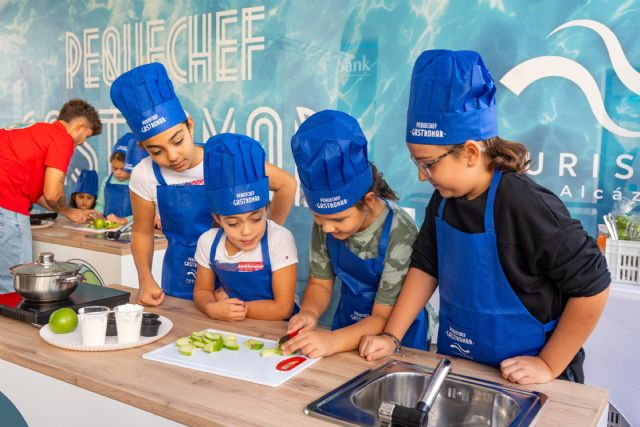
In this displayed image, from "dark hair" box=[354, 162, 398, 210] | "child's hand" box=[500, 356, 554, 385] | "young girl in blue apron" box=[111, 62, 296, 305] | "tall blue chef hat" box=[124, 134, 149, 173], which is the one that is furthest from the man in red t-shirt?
"child's hand" box=[500, 356, 554, 385]

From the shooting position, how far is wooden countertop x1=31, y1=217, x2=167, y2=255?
133 inches

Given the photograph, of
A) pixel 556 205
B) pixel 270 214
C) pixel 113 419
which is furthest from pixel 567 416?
pixel 270 214

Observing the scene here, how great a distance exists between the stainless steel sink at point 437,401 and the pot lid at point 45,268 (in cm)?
94

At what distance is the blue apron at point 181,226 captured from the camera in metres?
2.22

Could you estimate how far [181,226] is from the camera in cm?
228

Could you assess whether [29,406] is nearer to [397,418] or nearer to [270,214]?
[397,418]

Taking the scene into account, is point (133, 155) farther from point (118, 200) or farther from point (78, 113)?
point (118, 200)

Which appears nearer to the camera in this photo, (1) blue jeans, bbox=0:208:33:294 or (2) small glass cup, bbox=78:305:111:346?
(2) small glass cup, bbox=78:305:111:346

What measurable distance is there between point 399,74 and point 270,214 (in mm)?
1602

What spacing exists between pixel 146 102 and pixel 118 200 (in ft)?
9.37

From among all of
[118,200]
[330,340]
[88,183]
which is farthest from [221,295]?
[88,183]

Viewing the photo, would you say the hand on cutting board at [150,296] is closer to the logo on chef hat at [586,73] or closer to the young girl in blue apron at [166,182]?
the young girl in blue apron at [166,182]

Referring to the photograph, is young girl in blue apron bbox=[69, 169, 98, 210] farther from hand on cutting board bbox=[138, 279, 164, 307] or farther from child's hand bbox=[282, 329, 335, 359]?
child's hand bbox=[282, 329, 335, 359]

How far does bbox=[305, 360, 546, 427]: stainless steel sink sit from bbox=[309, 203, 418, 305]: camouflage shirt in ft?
0.92
